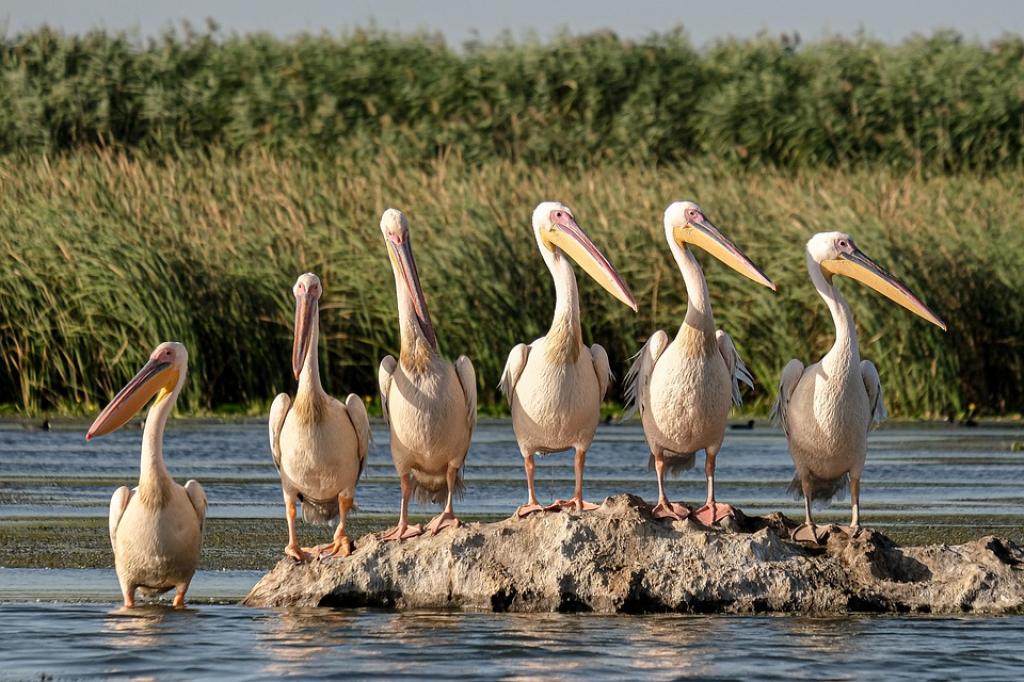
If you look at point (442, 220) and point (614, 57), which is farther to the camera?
point (614, 57)

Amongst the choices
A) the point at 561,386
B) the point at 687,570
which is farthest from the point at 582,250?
the point at 687,570

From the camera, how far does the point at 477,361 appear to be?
15.2 m

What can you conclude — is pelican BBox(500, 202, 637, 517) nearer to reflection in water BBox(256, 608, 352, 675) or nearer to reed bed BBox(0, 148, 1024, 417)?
reflection in water BBox(256, 608, 352, 675)

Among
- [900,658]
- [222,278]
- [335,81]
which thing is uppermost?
[335,81]

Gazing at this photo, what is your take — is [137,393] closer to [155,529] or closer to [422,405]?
[155,529]

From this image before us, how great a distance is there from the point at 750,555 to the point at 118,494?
2.46 metres

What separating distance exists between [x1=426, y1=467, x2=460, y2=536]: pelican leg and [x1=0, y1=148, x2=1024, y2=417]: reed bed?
7.46 metres

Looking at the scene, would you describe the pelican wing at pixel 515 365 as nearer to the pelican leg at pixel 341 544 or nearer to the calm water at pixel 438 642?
the pelican leg at pixel 341 544

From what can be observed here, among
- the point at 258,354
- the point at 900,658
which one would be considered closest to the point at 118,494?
the point at 900,658

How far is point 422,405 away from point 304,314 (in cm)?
61

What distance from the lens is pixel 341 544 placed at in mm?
7418

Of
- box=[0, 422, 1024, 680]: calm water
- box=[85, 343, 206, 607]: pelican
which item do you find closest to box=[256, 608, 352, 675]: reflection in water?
box=[0, 422, 1024, 680]: calm water

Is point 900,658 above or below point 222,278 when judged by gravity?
below

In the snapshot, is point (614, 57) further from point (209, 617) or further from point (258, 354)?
point (209, 617)
